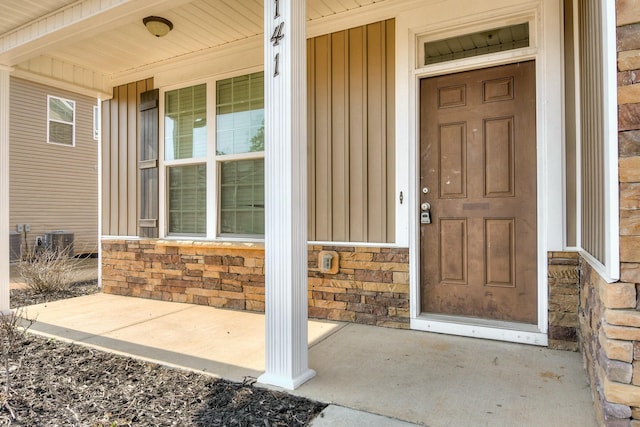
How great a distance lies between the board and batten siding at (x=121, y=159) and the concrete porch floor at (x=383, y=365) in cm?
147

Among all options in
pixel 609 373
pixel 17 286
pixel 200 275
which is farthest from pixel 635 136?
pixel 17 286

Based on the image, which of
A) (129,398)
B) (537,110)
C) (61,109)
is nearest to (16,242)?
(61,109)

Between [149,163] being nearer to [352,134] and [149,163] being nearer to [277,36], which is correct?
[352,134]

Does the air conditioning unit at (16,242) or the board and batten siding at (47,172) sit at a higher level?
the board and batten siding at (47,172)

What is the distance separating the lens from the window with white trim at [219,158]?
4094mm

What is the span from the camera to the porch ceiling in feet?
10.6

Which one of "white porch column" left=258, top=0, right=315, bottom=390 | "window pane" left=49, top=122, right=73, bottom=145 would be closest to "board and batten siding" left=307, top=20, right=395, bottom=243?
"white porch column" left=258, top=0, right=315, bottom=390

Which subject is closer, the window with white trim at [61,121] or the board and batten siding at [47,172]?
the board and batten siding at [47,172]

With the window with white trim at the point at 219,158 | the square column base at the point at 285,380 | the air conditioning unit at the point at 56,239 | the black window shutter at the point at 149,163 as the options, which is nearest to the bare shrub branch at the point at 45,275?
the black window shutter at the point at 149,163

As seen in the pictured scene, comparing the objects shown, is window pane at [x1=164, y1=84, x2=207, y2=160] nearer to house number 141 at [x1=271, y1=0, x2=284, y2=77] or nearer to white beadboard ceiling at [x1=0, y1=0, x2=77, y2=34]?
white beadboard ceiling at [x1=0, y1=0, x2=77, y2=34]

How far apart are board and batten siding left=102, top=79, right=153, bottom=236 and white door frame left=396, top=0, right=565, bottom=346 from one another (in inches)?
128

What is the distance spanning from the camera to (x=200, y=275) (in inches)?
170

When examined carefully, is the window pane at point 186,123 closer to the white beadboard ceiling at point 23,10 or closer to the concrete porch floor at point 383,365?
the white beadboard ceiling at point 23,10

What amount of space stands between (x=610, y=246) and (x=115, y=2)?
3588mm
